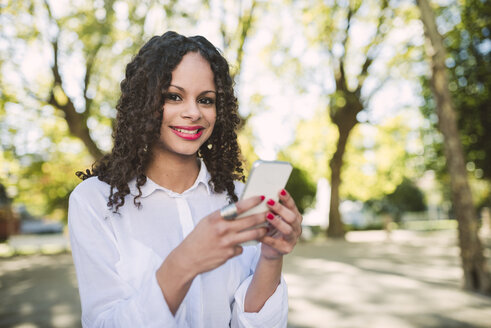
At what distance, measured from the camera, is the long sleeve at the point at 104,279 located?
1.25 metres

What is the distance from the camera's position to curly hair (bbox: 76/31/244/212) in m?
1.66

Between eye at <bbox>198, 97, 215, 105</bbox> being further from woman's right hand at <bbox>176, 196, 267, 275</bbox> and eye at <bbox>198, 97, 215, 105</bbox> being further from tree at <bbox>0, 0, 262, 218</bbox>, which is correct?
tree at <bbox>0, 0, 262, 218</bbox>

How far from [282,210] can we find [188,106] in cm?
68

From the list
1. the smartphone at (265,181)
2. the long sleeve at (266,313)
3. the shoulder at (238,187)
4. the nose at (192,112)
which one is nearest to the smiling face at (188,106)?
the nose at (192,112)

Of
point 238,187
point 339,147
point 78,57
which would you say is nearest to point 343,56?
point 339,147

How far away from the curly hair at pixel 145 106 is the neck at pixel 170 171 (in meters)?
0.04

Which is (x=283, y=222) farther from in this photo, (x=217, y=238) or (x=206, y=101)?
(x=206, y=101)

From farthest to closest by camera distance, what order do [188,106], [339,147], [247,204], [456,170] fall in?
1. [339,147]
2. [456,170]
3. [188,106]
4. [247,204]

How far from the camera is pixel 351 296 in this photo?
7.73 meters

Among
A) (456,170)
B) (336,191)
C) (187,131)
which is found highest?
(187,131)

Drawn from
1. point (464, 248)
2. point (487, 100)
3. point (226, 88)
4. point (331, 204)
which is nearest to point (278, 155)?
point (331, 204)

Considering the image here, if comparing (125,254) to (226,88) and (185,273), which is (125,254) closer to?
(185,273)

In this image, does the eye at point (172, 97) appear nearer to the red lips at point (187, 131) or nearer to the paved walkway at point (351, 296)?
the red lips at point (187, 131)

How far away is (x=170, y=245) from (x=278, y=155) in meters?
23.9
